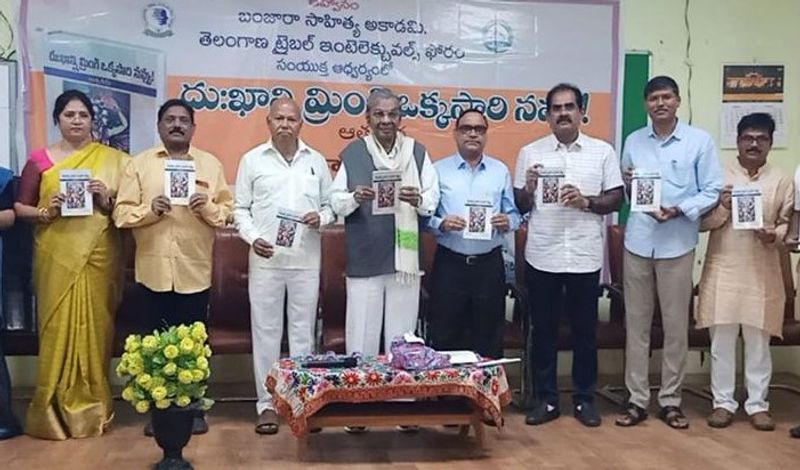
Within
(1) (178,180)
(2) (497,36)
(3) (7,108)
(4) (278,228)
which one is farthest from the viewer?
(2) (497,36)

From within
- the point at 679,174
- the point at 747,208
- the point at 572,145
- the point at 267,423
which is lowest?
the point at 267,423

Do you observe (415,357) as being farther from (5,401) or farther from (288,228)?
(5,401)

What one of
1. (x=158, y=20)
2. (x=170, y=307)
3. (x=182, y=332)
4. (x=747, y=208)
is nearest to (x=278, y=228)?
(x=170, y=307)

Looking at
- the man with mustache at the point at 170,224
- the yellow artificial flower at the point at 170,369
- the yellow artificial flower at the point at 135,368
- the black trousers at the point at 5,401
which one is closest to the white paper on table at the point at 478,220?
the man with mustache at the point at 170,224

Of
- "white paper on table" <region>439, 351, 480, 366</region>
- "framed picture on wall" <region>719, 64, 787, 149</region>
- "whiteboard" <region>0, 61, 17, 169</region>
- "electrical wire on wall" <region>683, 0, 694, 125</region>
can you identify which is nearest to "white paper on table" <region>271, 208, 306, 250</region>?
"white paper on table" <region>439, 351, 480, 366</region>

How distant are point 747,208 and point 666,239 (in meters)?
0.39

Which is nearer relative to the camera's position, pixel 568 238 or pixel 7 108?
pixel 568 238

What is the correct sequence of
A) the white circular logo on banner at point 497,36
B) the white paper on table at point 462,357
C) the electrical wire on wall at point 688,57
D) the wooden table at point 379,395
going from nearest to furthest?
the wooden table at point 379,395 < the white paper on table at point 462,357 < the white circular logo on banner at point 497,36 < the electrical wire on wall at point 688,57

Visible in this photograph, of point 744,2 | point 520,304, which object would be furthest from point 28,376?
point 744,2

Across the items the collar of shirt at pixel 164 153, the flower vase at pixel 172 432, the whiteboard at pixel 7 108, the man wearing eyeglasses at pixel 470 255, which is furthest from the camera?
the whiteboard at pixel 7 108

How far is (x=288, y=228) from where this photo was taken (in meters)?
4.22

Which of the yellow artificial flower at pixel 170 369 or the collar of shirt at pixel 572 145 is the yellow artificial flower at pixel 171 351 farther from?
the collar of shirt at pixel 572 145

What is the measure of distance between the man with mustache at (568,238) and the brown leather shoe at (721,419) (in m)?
0.55

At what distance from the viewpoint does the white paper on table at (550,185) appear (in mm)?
4414
